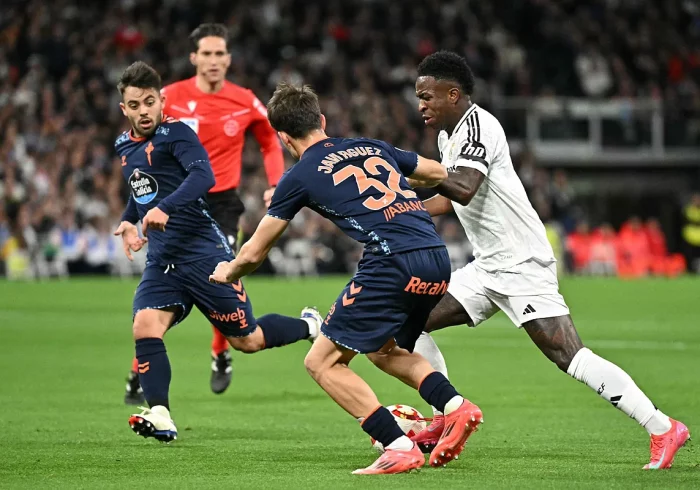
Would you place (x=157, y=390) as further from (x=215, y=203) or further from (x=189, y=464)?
(x=215, y=203)

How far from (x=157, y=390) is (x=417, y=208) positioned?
2147 mm

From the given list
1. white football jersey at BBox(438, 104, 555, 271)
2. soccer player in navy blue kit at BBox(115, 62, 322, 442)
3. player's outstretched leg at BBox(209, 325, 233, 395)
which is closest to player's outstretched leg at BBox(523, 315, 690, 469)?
white football jersey at BBox(438, 104, 555, 271)

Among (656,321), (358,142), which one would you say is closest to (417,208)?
(358,142)

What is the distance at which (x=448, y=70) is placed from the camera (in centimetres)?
719

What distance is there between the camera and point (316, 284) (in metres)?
25.6

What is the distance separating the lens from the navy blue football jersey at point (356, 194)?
252 inches

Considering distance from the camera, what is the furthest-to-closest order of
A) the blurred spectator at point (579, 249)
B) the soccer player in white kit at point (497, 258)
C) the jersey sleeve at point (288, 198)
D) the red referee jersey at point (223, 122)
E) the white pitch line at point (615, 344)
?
the blurred spectator at point (579, 249) → the white pitch line at point (615, 344) → the red referee jersey at point (223, 122) → the soccer player in white kit at point (497, 258) → the jersey sleeve at point (288, 198)

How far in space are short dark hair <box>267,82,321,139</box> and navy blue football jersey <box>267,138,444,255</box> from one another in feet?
0.37

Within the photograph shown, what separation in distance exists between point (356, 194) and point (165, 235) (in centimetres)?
220

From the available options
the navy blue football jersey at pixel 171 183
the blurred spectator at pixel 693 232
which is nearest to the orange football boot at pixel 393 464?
the navy blue football jersey at pixel 171 183

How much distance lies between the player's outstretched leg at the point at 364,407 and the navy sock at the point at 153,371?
1.54 meters

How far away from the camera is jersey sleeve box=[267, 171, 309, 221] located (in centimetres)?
638

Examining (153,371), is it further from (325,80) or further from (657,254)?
(657,254)

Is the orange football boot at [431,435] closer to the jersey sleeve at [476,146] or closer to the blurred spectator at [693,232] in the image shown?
the jersey sleeve at [476,146]
